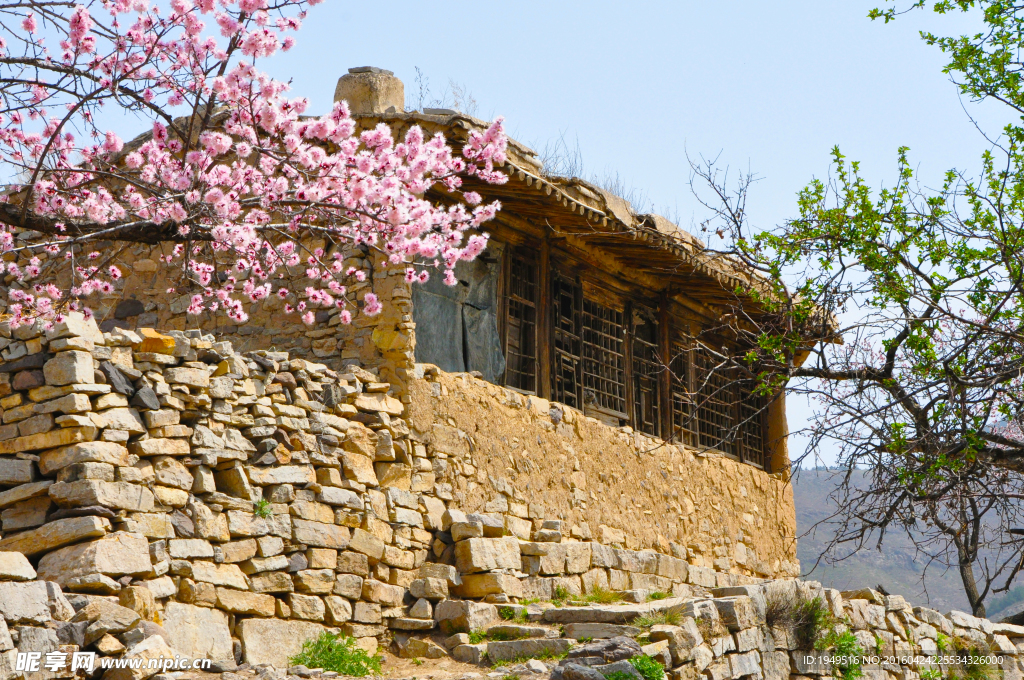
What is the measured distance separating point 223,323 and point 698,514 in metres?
5.84

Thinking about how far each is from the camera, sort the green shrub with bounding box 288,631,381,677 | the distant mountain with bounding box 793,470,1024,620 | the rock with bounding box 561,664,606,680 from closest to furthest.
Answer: the rock with bounding box 561,664,606,680, the green shrub with bounding box 288,631,381,677, the distant mountain with bounding box 793,470,1024,620

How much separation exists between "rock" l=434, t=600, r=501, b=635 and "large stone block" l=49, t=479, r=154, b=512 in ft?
8.35

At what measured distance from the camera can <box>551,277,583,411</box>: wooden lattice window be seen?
1052 cm

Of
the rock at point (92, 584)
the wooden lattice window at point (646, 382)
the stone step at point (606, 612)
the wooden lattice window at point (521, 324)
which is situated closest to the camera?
the rock at point (92, 584)

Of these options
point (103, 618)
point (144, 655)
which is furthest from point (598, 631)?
point (103, 618)

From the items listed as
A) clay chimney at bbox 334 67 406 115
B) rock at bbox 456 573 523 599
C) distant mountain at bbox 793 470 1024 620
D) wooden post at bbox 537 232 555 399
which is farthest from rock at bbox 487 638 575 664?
distant mountain at bbox 793 470 1024 620

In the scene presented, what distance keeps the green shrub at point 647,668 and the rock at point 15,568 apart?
139 inches

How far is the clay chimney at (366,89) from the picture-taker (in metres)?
9.12

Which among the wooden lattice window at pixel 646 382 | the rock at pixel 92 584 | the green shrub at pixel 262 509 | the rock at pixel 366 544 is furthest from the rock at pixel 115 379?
the wooden lattice window at pixel 646 382

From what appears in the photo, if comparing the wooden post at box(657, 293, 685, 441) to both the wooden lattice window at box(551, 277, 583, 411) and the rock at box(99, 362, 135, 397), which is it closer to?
the wooden lattice window at box(551, 277, 583, 411)

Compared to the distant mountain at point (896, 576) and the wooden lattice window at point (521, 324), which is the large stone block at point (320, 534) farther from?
the distant mountain at point (896, 576)

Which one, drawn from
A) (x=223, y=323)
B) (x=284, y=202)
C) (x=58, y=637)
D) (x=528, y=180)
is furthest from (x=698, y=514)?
(x=58, y=637)

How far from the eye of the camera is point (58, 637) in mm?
5121

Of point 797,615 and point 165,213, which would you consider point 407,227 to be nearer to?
point 165,213
